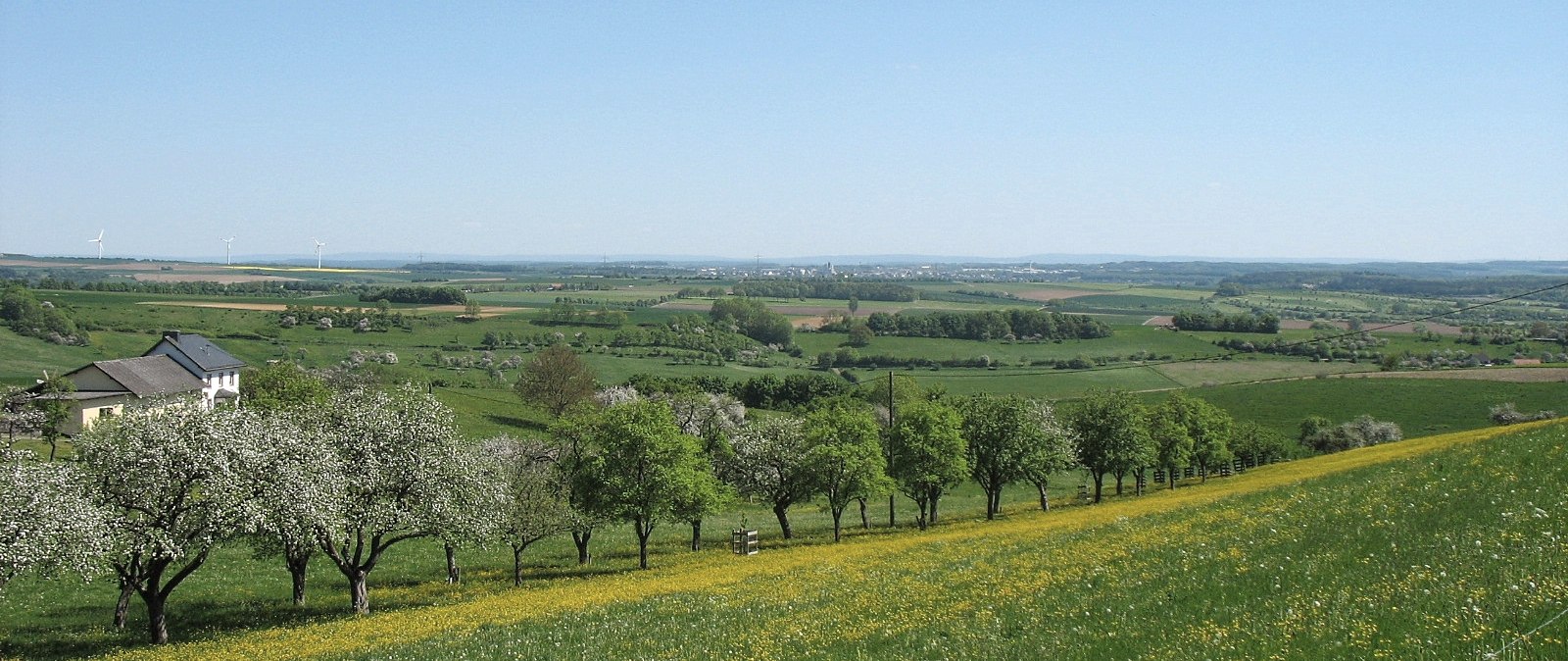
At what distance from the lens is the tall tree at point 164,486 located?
27.3 m

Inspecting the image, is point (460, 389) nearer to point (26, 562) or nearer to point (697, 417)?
point (697, 417)

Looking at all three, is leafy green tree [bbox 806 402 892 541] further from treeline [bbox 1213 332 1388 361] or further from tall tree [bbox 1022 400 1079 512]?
treeline [bbox 1213 332 1388 361]

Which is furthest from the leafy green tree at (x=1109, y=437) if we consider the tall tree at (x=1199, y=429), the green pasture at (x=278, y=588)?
the green pasture at (x=278, y=588)

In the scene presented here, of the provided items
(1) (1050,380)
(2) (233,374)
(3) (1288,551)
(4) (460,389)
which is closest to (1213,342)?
(1) (1050,380)

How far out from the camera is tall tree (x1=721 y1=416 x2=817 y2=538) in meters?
53.2

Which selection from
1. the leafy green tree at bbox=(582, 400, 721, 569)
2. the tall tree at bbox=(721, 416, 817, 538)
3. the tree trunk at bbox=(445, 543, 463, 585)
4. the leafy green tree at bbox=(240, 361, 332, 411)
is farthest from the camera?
the leafy green tree at bbox=(240, 361, 332, 411)

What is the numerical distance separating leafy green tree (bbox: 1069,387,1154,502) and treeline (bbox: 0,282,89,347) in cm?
12498

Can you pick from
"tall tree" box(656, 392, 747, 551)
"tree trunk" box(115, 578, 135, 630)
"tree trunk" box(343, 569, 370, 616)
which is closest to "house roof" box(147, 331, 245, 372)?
"tall tree" box(656, 392, 747, 551)

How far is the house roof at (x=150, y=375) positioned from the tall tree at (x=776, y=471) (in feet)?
180

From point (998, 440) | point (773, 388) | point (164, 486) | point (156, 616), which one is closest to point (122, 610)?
point (156, 616)

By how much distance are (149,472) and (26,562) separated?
383cm

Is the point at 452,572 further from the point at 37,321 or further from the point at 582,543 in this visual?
the point at 37,321

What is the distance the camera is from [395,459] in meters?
33.3

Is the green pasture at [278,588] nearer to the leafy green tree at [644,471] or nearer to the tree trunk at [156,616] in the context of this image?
the tree trunk at [156,616]
